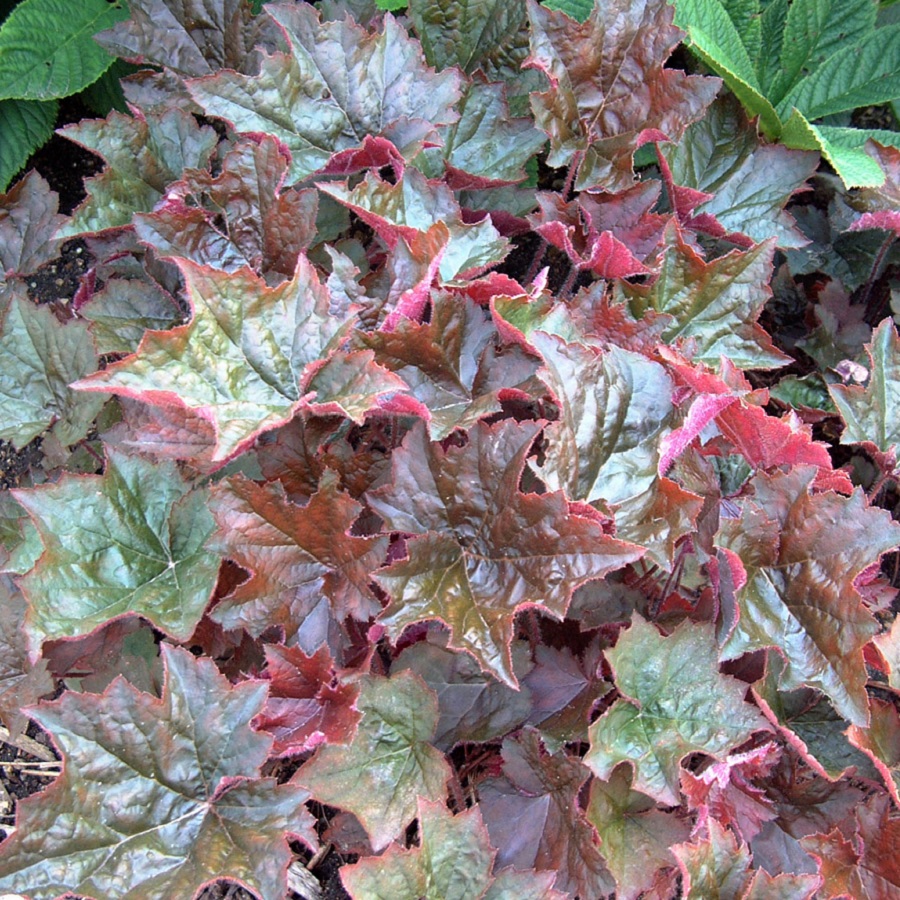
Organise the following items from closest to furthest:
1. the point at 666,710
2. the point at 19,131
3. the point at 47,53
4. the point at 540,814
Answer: the point at 666,710, the point at 540,814, the point at 47,53, the point at 19,131

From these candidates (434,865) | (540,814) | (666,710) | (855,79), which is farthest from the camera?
(855,79)

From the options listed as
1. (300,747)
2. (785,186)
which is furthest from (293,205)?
(785,186)

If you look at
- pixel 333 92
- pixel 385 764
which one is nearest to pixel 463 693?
pixel 385 764

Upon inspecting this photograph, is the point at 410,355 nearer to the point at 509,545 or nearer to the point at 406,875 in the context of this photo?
the point at 509,545

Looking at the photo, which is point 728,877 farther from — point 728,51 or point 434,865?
point 728,51

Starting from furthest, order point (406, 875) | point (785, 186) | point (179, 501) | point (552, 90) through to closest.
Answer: point (785, 186), point (552, 90), point (179, 501), point (406, 875)

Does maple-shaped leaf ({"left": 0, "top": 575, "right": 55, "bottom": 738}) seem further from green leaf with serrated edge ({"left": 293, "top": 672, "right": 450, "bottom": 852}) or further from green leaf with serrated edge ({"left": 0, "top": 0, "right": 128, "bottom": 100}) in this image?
green leaf with serrated edge ({"left": 0, "top": 0, "right": 128, "bottom": 100})

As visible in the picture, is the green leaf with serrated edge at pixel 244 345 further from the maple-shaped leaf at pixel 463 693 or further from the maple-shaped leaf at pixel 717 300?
the maple-shaped leaf at pixel 717 300
